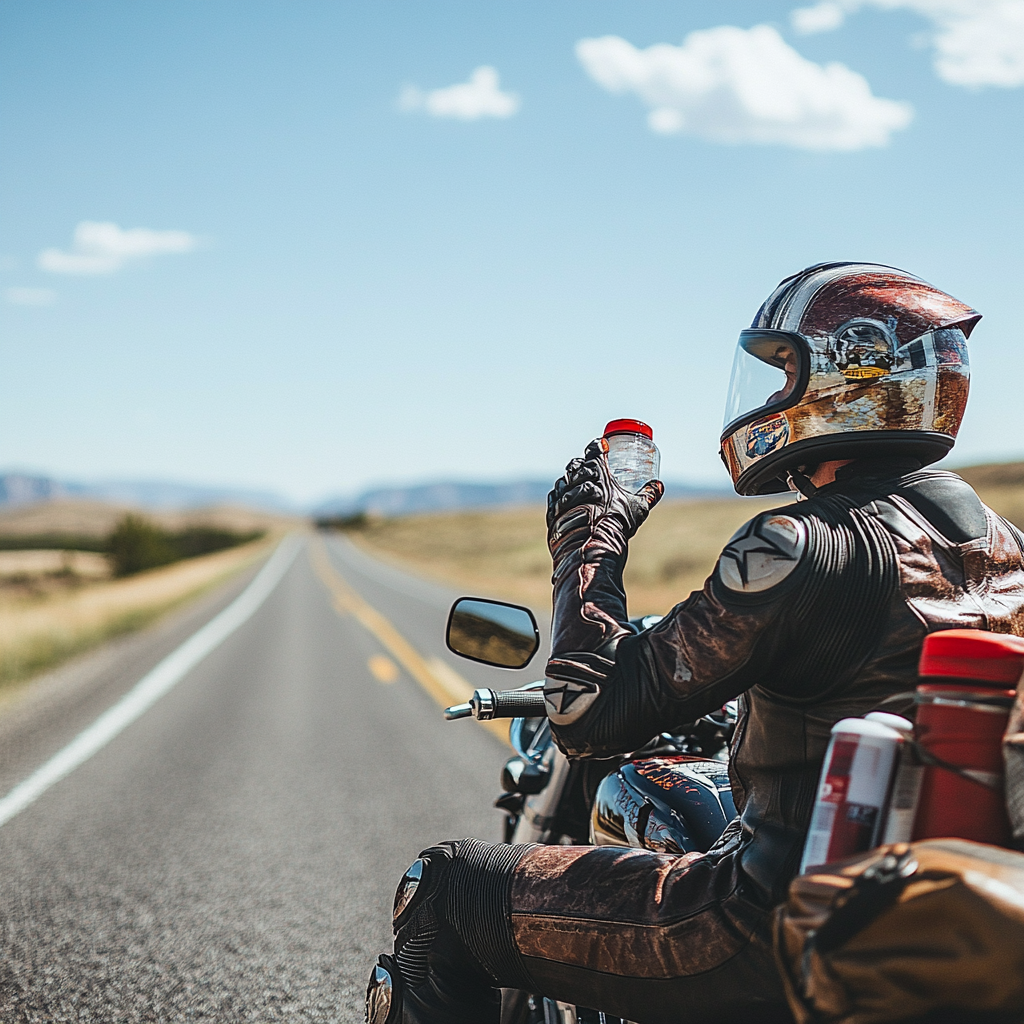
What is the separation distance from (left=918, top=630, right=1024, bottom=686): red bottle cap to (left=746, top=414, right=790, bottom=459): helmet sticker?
2.49 feet

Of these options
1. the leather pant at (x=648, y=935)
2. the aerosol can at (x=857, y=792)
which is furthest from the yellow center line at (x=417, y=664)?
the aerosol can at (x=857, y=792)

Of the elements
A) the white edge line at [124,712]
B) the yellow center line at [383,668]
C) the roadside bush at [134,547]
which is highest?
the yellow center line at [383,668]

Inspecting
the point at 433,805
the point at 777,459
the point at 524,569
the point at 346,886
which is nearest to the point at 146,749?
the point at 433,805

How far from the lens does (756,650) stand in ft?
4.89

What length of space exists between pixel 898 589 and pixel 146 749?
21.4 ft

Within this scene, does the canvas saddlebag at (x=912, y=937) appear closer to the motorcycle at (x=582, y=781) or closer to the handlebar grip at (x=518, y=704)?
the motorcycle at (x=582, y=781)

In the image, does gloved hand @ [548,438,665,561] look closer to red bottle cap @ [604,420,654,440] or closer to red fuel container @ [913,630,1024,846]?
red bottle cap @ [604,420,654,440]

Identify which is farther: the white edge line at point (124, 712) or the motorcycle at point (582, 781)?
the white edge line at point (124, 712)

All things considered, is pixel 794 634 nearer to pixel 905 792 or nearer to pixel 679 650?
pixel 679 650

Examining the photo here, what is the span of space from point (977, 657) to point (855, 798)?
231mm

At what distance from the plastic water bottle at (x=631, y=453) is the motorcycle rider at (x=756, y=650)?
0.21ft

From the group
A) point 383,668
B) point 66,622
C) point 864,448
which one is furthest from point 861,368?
point 66,622

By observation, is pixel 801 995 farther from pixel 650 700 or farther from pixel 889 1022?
pixel 650 700

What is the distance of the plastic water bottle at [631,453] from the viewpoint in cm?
202
